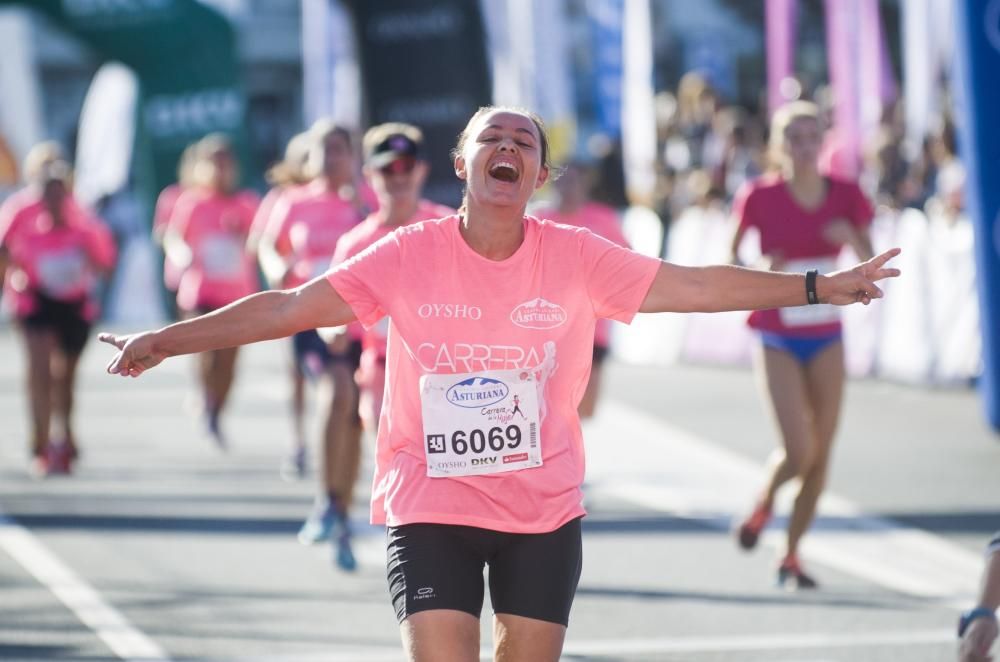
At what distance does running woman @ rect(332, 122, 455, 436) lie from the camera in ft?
26.6

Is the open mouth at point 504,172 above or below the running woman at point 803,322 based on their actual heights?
above

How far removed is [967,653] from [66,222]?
890 cm

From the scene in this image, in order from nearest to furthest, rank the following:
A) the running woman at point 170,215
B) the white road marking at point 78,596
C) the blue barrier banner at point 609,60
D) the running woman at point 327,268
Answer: the white road marking at point 78,596, the running woman at point 327,268, the running woman at point 170,215, the blue barrier banner at point 609,60

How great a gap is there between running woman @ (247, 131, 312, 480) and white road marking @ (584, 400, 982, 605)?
187cm

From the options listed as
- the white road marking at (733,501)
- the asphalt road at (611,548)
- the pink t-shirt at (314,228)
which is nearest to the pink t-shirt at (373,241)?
the asphalt road at (611,548)

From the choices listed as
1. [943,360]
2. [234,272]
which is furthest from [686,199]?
[234,272]

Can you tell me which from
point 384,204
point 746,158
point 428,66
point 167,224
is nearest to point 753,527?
point 384,204

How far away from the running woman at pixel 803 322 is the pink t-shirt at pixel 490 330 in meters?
3.71

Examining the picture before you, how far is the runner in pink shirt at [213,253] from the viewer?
13.4 meters

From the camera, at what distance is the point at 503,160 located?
4637 mm

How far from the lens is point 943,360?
1501cm

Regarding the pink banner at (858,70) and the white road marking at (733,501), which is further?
the pink banner at (858,70)

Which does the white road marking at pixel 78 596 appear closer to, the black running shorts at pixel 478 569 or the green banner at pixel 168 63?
the black running shorts at pixel 478 569

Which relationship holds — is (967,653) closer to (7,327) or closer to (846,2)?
(846,2)
